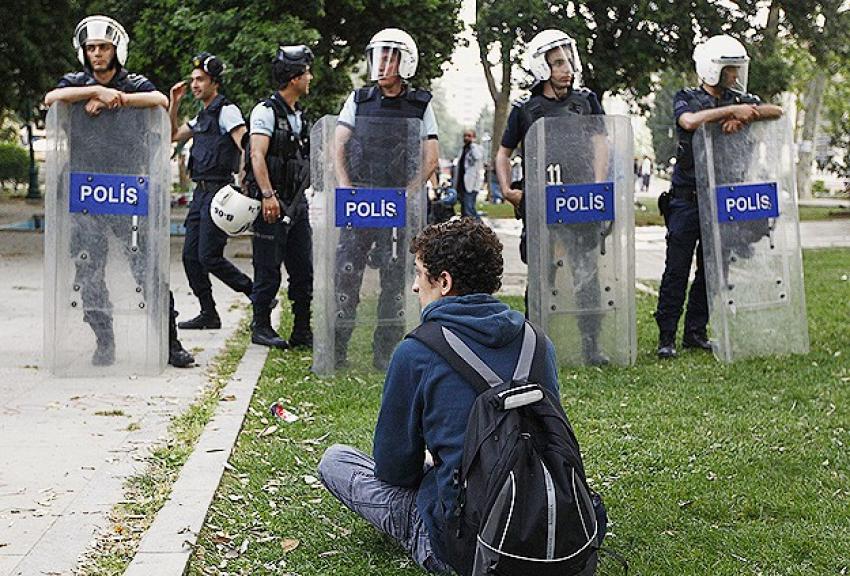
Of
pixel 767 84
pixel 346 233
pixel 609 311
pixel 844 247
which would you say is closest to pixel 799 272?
pixel 609 311

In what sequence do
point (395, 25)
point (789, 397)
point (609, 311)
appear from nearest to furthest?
1. point (789, 397)
2. point (609, 311)
3. point (395, 25)

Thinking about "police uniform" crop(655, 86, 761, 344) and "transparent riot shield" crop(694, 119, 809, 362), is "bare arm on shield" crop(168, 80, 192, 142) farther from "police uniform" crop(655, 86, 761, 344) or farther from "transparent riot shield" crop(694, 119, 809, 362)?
"transparent riot shield" crop(694, 119, 809, 362)

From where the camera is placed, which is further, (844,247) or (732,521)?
(844,247)

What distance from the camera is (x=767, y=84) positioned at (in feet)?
85.9

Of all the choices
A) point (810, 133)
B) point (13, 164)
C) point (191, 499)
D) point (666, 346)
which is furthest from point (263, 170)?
point (810, 133)

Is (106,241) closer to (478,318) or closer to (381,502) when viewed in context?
(381,502)

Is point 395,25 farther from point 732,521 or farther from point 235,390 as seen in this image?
point 732,521

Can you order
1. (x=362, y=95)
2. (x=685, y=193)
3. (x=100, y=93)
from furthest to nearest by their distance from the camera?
(x=685, y=193) < (x=362, y=95) < (x=100, y=93)

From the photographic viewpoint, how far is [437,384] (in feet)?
12.9

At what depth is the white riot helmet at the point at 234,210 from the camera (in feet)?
27.4

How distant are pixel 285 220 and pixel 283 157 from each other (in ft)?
1.39

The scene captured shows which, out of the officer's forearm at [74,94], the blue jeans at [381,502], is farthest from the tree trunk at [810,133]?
the blue jeans at [381,502]

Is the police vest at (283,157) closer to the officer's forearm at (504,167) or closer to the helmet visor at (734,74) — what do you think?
the officer's forearm at (504,167)

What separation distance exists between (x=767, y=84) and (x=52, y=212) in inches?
830
